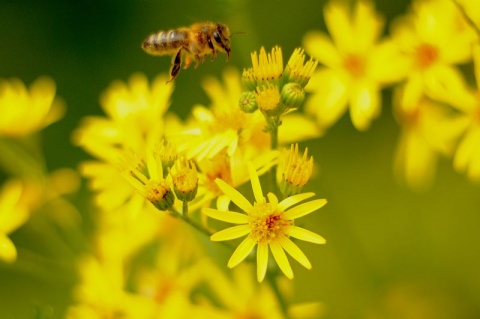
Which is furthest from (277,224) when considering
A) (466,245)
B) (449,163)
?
(449,163)

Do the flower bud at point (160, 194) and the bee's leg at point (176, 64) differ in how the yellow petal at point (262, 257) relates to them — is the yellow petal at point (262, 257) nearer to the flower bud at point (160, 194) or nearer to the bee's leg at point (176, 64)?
the flower bud at point (160, 194)

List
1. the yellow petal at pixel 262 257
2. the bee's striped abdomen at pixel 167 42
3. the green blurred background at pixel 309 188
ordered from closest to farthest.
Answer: the yellow petal at pixel 262 257
the bee's striped abdomen at pixel 167 42
the green blurred background at pixel 309 188

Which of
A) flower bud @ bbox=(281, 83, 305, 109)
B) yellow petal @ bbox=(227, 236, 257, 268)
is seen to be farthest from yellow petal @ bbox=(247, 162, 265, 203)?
flower bud @ bbox=(281, 83, 305, 109)

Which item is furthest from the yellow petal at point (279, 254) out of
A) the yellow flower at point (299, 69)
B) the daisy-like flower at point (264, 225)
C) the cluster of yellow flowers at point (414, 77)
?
the cluster of yellow flowers at point (414, 77)

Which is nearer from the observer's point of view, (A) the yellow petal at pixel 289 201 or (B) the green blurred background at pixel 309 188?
(A) the yellow petal at pixel 289 201

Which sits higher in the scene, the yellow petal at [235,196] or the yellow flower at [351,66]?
the yellow flower at [351,66]

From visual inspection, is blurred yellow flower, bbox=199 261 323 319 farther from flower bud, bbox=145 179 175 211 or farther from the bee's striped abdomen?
the bee's striped abdomen

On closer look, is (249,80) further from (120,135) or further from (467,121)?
(467,121)
